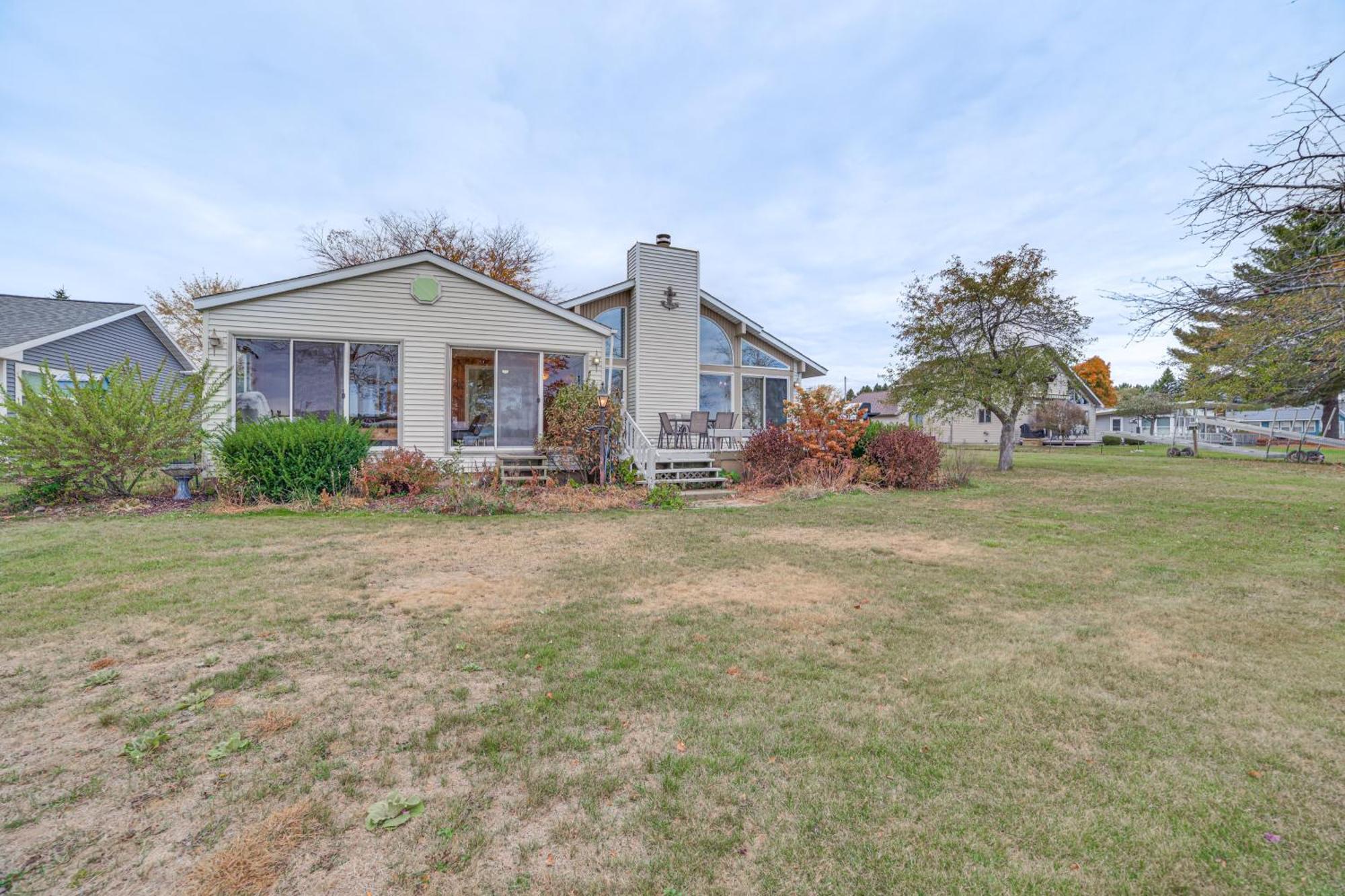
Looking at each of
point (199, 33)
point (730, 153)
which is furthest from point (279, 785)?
point (730, 153)

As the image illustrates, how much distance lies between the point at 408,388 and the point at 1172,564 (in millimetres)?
11575

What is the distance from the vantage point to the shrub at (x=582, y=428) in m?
10.7

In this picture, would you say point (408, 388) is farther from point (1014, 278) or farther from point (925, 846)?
point (1014, 278)

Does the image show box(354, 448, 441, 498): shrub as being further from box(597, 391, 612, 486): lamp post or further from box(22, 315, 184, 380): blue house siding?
box(22, 315, 184, 380): blue house siding

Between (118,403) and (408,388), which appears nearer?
(118,403)

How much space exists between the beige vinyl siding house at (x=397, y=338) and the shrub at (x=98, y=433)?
1.02 m

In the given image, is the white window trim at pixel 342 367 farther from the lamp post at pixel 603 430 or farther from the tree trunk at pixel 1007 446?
the tree trunk at pixel 1007 446

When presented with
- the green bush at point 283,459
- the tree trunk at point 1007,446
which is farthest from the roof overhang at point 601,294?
the tree trunk at point 1007,446

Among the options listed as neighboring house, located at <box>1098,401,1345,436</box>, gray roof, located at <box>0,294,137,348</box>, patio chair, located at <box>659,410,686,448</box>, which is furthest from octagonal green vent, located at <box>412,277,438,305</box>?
neighboring house, located at <box>1098,401,1345,436</box>

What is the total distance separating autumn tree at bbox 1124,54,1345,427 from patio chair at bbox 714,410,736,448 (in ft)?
29.6

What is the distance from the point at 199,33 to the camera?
10805mm

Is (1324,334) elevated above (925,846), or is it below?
above

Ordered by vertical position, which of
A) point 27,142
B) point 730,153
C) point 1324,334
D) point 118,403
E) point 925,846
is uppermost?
point 730,153

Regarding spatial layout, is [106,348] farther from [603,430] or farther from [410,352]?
[603,430]
